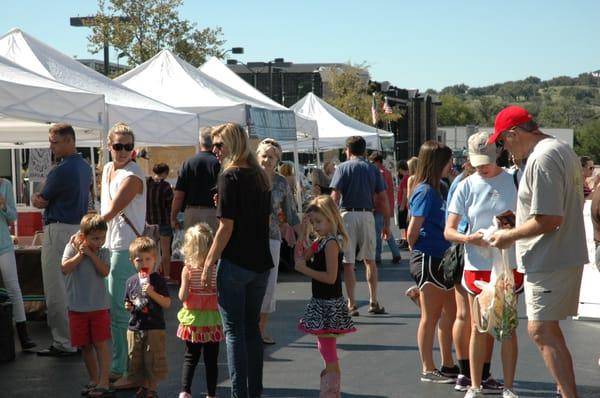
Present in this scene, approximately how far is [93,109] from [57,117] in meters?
0.69

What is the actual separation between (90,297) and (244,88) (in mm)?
11804

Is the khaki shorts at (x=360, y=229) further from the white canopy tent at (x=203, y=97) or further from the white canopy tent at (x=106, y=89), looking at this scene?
the white canopy tent at (x=203, y=97)

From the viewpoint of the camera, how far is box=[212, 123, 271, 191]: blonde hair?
641 centimetres

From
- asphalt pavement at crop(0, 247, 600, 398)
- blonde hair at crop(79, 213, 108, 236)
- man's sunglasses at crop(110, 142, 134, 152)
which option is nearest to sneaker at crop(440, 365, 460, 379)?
asphalt pavement at crop(0, 247, 600, 398)

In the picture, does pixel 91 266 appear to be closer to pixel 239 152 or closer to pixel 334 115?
pixel 239 152

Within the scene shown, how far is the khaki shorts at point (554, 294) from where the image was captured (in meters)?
5.78

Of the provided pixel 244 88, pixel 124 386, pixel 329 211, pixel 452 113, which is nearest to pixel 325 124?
pixel 244 88

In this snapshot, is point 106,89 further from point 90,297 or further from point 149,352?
point 149,352

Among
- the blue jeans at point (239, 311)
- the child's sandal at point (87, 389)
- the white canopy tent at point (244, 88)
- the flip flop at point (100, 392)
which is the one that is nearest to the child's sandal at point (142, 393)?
the flip flop at point (100, 392)

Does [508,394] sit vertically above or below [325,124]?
below

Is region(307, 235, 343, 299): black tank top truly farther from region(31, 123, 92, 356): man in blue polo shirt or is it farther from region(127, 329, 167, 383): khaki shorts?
region(31, 123, 92, 356): man in blue polo shirt

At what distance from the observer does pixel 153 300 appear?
6891 millimetres

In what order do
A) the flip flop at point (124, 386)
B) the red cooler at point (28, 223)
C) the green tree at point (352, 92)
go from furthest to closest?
the green tree at point (352, 92)
the red cooler at point (28, 223)
the flip flop at point (124, 386)

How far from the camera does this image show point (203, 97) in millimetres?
15180
